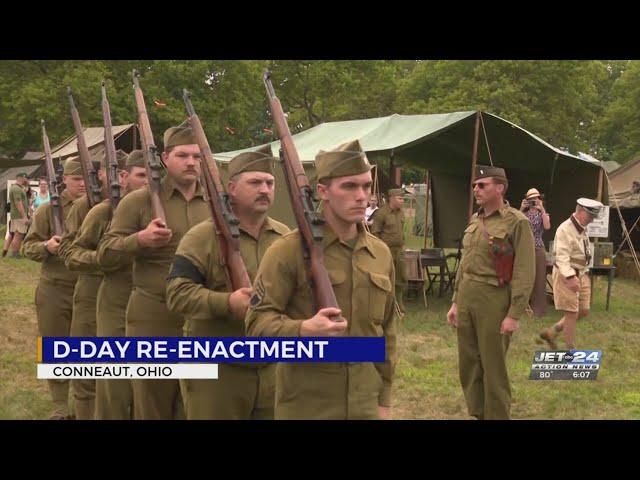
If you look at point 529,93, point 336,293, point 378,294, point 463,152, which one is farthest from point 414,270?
point 529,93

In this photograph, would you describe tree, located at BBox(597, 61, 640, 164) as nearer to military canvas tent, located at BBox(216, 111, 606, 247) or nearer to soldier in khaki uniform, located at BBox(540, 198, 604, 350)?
military canvas tent, located at BBox(216, 111, 606, 247)

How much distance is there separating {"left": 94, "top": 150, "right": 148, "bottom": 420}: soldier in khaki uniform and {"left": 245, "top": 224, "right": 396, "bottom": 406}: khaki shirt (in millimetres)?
2195

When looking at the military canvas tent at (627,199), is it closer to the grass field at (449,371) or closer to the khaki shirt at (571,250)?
the grass field at (449,371)

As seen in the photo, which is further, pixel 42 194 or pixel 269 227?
pixel 42 194

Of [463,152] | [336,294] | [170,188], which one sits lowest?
[336,294]

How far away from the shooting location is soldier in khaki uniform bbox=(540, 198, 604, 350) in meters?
9.31

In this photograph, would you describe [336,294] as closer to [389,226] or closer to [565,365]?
[565,365]

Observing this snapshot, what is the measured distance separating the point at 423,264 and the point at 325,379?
36.5 ft

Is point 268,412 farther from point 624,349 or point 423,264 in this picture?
point 423,264

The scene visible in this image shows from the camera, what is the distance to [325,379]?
11.8ft

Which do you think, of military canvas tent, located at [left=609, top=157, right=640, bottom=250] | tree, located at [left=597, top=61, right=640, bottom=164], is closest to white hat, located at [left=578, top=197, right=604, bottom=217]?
military canvas tent, located at [left=609, top=157, right=640, bottom=250]

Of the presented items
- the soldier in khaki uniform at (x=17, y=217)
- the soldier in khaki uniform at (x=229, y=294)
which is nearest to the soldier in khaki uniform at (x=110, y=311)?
the soldier in khaki uniform at (x=229, y=294)

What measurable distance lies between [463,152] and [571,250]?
6.25 meters

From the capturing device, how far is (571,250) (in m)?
9.41
